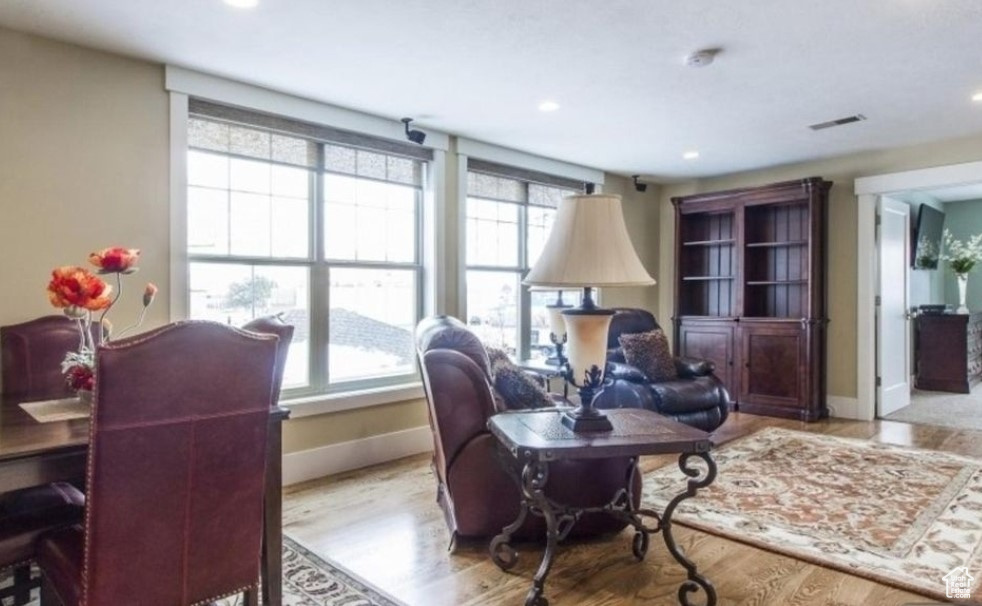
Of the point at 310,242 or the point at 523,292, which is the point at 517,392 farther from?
the point at 523,292

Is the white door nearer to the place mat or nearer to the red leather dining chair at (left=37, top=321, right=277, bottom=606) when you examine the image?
the red leather dining chair at (left=37, top=321, right=277, bottom=606)

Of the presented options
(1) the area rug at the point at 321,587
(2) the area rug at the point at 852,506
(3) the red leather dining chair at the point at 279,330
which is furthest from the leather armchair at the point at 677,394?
(3) the red leather dining chair at the point at 279,330

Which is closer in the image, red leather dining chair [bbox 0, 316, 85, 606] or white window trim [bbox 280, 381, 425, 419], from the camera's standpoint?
red leather dining chair [bbox 0, 316, 85, 606]

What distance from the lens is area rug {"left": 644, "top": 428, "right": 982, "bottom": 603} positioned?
2477 millimetres

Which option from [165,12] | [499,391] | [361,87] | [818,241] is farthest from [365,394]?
[818,241]

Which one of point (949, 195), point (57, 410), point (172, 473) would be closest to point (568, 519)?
point (172, 473)

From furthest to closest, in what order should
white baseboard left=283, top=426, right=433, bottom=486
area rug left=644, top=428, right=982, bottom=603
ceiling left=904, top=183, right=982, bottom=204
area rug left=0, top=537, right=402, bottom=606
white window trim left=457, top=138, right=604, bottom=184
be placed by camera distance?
1. ceiling left=904, top=183, right=982, bottom=204
2. white window trim left=457, top=138, right=604, bottom=184
3. white baseboard left=283, top=426, right=433, bottom=486
4. area rug left=644, top=428, right=982, bottom=603
5. area rug left=0, top=537, right=402, bottom=606

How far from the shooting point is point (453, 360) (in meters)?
2.57

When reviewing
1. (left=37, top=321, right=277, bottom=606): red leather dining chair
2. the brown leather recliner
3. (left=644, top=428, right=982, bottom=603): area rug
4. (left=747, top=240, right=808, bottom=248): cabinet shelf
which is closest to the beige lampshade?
the brown leather recliner

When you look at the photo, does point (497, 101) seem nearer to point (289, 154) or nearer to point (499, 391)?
point (289, 154)

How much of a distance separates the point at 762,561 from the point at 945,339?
593 centimetres

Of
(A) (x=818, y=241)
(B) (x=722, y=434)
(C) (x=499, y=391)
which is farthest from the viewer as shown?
(A) (x=818, y=241)

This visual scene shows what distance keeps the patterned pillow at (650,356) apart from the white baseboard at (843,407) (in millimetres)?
1936

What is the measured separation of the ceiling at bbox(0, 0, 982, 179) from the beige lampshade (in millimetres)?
975
